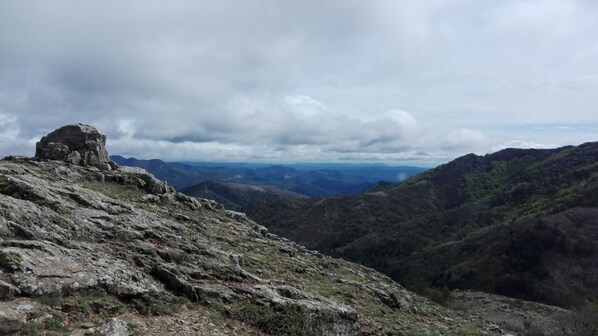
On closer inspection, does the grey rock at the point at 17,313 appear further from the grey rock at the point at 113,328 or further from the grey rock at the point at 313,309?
the grey rock at the point at 313,309

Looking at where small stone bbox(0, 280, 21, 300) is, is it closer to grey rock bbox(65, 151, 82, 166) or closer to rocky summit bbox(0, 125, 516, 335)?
rocky summit bbox(0, 125, 516, 335)

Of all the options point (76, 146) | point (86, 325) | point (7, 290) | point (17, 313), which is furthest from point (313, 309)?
point (76, 146)

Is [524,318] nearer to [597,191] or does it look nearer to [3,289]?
[3,289]

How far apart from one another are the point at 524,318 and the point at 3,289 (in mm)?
57874

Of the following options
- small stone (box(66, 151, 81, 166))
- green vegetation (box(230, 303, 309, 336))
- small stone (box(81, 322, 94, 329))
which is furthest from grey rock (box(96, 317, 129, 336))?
small stone (box(66, 151, 81, 166))

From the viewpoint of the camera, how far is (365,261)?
17612 cm

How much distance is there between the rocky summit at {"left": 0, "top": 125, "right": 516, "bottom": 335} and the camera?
14.8 metres

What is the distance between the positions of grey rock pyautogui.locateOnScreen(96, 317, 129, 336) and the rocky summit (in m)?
0.04

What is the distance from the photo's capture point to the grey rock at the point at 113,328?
533 inches

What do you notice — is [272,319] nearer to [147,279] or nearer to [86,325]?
[147,279]

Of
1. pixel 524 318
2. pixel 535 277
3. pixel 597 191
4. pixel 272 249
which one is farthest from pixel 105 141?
pixel 597 191

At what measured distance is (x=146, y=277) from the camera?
62.2 ft

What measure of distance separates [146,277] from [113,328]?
523cm

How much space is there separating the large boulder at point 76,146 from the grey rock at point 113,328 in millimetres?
27529
